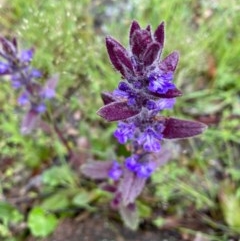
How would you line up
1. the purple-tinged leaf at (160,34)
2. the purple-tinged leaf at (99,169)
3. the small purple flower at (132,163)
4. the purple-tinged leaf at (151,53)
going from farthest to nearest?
the purple-tinged leaf at (99,169) < the small purple flower at (132,163) < the purple-tinged leaf at (160,34) < the purple-tinged leaf at (151,53)

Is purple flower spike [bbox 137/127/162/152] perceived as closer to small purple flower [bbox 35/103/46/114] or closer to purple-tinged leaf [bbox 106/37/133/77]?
purple-tinged leaf [bbox 106/37/133/77]

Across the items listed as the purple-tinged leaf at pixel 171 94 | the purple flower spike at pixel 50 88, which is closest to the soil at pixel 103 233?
the purple flower spike at pixel 50 88

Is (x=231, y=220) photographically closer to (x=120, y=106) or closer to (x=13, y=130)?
(x=120, y=106)

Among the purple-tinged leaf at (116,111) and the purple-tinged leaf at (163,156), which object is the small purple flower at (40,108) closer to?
the purple-tinged leaf at (163,156)

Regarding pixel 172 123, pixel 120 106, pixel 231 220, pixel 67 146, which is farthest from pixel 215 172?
pixel 120 106

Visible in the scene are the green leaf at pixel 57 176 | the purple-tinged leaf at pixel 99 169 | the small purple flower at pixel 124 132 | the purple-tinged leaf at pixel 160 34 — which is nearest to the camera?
the purple-tinged leaf at pixel 160 34

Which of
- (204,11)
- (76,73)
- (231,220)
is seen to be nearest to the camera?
(231,220)
